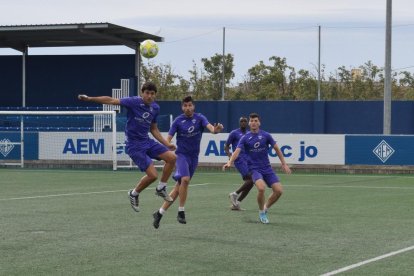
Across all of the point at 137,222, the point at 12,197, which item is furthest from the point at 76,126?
the point at 137,222

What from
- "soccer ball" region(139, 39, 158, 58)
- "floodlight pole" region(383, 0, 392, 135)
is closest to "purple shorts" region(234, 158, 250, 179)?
"soccer ball" region(139, 39, 158, 58)

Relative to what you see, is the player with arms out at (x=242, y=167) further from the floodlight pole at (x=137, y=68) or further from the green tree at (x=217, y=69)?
the green tree at (x=217, y=69)

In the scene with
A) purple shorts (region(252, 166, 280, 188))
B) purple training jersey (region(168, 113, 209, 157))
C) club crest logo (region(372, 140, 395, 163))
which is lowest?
club crest logo (region(372, 140, 395, 163))

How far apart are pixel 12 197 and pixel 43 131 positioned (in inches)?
659

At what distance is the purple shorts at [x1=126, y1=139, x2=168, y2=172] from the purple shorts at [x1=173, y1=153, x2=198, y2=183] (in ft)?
1.40

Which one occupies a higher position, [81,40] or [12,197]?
[81,40]

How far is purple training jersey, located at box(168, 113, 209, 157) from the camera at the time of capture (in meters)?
14.8

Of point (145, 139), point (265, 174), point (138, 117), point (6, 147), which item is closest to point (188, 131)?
point (145, 139)

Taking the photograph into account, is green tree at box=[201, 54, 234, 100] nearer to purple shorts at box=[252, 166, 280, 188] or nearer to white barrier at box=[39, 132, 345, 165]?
white barrier at box=[39, 132, 345, 165]

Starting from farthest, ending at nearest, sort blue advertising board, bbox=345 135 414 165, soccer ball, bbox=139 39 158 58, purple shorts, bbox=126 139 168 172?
1. blue advertising board, bbox=345 135 414 165
2. soccer ball, bbox=139 39 158 58
3. purple shorts, bbox=126 139 168 172

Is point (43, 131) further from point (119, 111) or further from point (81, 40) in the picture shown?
point (81, 40)

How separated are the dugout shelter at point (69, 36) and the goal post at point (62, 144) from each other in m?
3.91

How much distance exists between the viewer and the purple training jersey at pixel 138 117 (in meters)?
14.1

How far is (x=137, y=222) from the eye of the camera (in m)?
15.2
